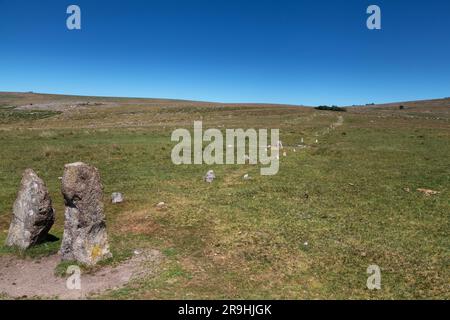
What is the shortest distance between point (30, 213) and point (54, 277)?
277 centimetres

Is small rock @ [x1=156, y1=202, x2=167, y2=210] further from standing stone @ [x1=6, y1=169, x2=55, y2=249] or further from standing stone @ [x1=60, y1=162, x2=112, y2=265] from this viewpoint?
standing stone @ [x1=60, y1=162, x2=112, y2=265]

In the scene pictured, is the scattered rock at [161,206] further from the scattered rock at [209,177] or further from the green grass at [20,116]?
the green grass at [20,116]

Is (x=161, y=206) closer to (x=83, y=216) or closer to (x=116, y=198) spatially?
(x=116, y=198)

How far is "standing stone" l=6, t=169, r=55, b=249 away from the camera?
13484 mm

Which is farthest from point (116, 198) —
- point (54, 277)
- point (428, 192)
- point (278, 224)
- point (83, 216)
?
point (428, 192)

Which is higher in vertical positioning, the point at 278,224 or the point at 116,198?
the point at 116,198

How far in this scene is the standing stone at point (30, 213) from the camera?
13484mm

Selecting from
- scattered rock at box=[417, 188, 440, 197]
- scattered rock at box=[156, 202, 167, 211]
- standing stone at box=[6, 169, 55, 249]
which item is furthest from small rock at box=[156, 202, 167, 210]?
scattered rock at box=[417, 188, 440, 197]

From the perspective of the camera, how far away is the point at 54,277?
469 inches

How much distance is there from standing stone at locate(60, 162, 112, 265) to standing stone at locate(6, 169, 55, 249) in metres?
1.50
